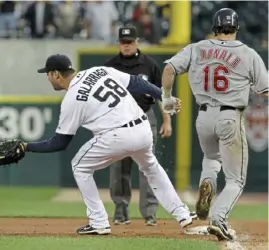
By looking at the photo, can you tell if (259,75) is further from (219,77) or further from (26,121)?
(26,121)

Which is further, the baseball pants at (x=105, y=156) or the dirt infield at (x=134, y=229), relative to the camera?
the dirt infield at (x=134, y=229)

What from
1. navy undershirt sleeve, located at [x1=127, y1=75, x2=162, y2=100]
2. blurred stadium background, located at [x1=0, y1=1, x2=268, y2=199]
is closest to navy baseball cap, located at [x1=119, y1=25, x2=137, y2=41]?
navy undershirt sleeve, located at [x1=127, y1=75, x2=162, y2=100]

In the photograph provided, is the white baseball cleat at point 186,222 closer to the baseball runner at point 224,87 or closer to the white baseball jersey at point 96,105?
the baseball runner at point 224,87

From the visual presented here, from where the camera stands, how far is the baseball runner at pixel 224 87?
25.7 feet

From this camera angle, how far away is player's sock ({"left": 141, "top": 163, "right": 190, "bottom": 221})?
8.08m

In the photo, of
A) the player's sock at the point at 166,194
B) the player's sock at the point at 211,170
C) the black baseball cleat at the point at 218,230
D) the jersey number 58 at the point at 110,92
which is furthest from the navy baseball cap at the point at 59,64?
the black baseball cleat at the point at 218,230

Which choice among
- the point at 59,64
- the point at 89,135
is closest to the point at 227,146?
the point at 59,64

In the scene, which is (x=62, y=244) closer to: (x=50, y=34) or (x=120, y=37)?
(x=120, y=37)

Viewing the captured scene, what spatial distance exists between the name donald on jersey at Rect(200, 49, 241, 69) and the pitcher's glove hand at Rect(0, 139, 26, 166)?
1782mm

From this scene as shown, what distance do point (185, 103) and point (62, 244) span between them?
713 cm

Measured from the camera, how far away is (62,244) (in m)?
7.11

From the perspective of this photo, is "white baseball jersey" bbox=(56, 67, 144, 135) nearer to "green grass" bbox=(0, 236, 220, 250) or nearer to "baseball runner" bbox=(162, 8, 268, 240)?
"baseball runner" bbox=(162, 8, 268, 240)

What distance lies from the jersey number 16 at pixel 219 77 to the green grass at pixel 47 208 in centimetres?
302

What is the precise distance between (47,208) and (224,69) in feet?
15.4
